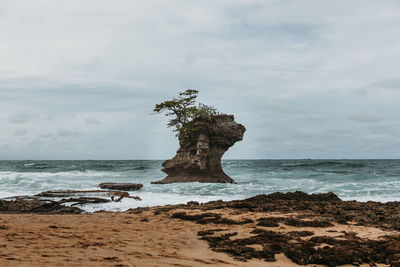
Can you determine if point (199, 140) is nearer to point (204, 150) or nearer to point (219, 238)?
point (204, 150)

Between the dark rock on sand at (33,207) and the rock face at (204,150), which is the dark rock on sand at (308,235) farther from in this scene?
the rock face at (204,150)

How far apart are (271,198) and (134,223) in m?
5.91

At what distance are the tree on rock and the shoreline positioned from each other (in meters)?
15.9

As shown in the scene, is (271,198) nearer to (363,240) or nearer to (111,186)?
(363,240)

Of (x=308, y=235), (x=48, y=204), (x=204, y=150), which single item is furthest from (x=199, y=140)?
(x=308, y=235)

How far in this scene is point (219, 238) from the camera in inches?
319

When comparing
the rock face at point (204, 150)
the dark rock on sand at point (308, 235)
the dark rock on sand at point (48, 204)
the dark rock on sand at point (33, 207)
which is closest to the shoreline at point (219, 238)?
the dark rock on sand at point (308, 235)

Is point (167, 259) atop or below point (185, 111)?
below

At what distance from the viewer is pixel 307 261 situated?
6.41 metres

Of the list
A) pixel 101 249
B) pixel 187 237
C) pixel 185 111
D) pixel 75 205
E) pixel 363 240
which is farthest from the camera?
pixel 185 111

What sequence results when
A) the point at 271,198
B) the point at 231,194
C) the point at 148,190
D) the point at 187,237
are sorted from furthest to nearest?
the point at 148,190 → the point at 231,194 → the point at 271,198 → the point at 187,237

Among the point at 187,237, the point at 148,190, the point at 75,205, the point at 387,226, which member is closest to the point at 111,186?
the point at 148,190

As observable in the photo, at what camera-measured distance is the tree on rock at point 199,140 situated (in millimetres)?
27797

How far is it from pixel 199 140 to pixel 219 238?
19654mm
